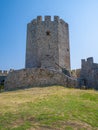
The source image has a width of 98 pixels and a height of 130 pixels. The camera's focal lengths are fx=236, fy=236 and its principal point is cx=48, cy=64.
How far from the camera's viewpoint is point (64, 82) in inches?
964

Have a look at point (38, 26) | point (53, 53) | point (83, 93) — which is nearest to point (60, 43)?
point (53, 53)

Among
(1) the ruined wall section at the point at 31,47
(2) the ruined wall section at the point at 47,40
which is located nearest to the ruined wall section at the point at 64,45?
(2) the ruined wall section at the point at 47,40

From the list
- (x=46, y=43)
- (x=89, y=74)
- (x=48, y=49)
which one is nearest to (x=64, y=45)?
(x=48, y=49)

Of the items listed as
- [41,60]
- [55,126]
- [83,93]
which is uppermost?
[41,60]

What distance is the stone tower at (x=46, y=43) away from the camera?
3080cm

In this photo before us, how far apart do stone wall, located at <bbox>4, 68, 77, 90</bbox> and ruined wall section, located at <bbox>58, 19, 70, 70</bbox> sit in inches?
247

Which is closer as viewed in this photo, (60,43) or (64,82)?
(64,82)

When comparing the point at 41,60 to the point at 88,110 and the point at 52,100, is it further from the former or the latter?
the point at 88,110

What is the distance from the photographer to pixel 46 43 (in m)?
31.0

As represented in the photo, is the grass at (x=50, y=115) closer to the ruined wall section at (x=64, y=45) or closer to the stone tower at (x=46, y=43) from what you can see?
the stone tower at (x=46, y=43)

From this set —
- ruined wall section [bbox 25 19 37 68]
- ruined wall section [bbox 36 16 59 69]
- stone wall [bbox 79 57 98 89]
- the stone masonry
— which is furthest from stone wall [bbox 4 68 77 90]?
ruined wall section [bbox 25 19 37 68]

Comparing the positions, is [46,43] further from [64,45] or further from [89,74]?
[89,74]

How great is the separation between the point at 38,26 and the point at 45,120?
21569mm

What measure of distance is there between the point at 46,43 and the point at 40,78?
7567 mm
